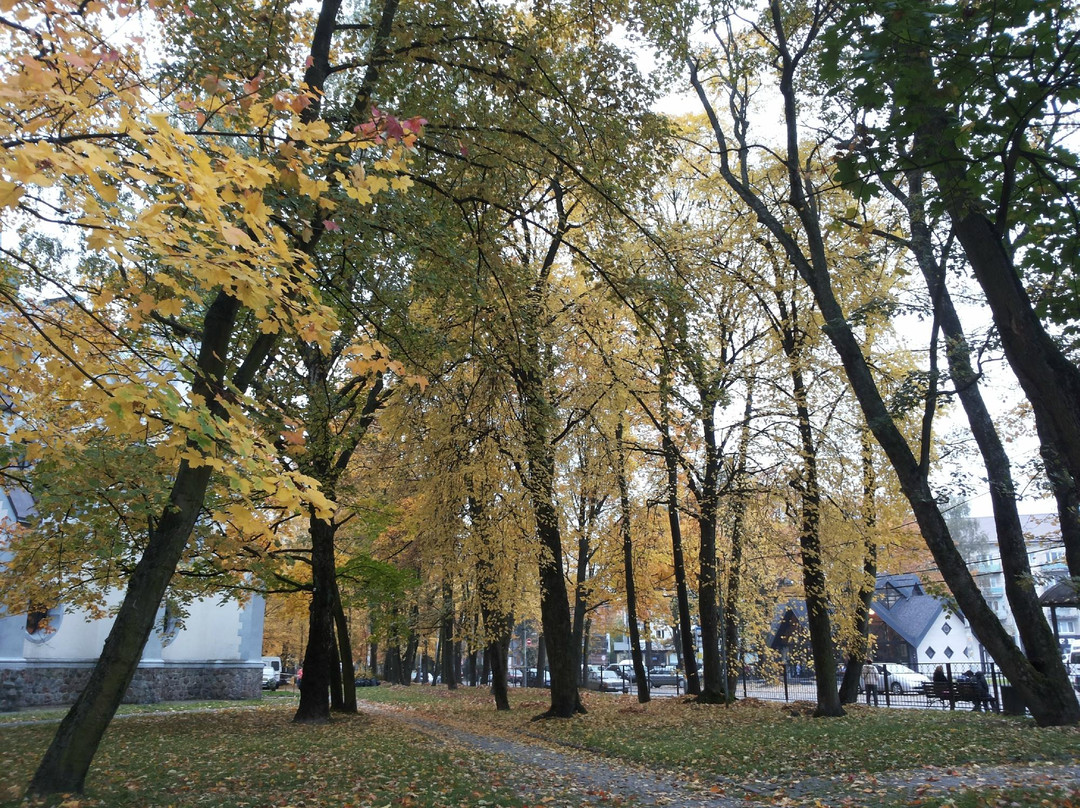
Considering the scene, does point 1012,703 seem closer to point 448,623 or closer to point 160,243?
point 160,243

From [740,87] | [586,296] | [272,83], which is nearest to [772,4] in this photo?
[740,87]

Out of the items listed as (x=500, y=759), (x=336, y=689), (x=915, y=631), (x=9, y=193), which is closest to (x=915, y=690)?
(x=915, y=631)

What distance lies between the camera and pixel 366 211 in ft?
26.3

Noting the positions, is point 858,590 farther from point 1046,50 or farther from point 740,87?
point 1046,50

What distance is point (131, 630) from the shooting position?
21.3ft

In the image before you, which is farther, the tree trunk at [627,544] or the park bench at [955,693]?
the park bench at [955,693]

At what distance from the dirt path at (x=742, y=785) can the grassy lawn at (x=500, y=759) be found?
0.07 meters

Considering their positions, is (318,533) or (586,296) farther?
Answer: (318,533)

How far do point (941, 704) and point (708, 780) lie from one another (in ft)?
57.1

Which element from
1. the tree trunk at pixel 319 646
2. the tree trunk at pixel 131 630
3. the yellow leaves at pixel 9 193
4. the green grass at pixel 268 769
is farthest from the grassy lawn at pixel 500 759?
the yellow leaves at pixel 9 193

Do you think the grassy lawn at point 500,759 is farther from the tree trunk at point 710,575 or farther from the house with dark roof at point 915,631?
the house with dark roof at point 915,631

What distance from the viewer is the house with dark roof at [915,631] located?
4134 cm

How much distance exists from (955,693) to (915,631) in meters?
24.6

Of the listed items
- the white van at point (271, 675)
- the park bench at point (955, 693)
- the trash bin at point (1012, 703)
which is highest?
the trash bin at point (1012, 703)
